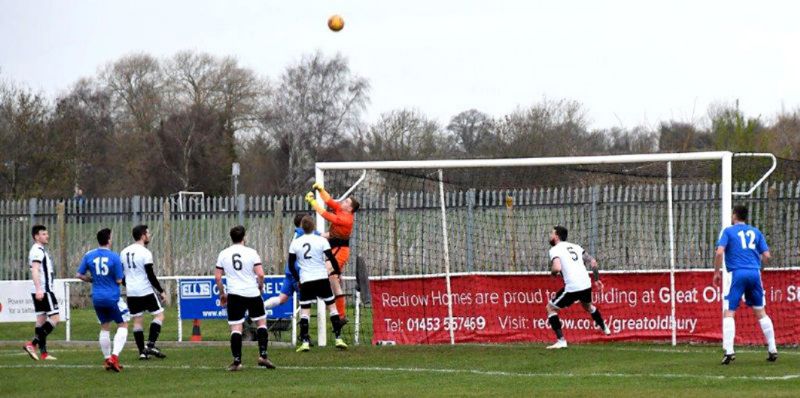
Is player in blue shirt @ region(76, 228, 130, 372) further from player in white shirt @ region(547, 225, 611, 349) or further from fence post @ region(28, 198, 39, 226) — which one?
fence post @ region(28, 198, 39, 226)

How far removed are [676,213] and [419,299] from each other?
5307 millimetres

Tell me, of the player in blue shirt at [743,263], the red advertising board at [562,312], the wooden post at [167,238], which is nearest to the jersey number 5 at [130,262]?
the red advertising board at [562,312]

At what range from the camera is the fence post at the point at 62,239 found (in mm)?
31641

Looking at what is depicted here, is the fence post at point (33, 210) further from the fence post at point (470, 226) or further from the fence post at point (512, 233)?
the fence post at point (512, 233)

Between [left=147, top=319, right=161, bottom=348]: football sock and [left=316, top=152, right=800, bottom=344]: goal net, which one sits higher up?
[left=316, top=152, right=800, bottom=344]: goal net

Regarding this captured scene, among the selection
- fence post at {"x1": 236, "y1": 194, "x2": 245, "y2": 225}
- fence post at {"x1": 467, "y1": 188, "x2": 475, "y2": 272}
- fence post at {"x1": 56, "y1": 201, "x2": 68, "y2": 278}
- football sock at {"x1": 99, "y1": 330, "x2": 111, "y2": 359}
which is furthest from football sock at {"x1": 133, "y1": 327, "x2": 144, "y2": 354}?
fence post at {"x1": 56, "y1": 201, "x2": 68, "y2": 278}

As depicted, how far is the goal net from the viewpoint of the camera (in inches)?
810

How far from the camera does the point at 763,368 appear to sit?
16219 mm

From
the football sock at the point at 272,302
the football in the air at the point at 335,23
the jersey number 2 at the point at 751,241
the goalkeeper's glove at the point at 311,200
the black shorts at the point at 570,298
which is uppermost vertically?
the football in the air at the point at 335,23

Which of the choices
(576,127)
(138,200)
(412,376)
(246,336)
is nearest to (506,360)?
(412,376)

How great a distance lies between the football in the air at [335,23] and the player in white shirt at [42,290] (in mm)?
5476

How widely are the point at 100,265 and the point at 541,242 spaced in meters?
9.31

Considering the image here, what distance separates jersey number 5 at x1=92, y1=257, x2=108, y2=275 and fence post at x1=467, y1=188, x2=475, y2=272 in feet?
27.5

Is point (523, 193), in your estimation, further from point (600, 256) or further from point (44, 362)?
point (44, 362)
